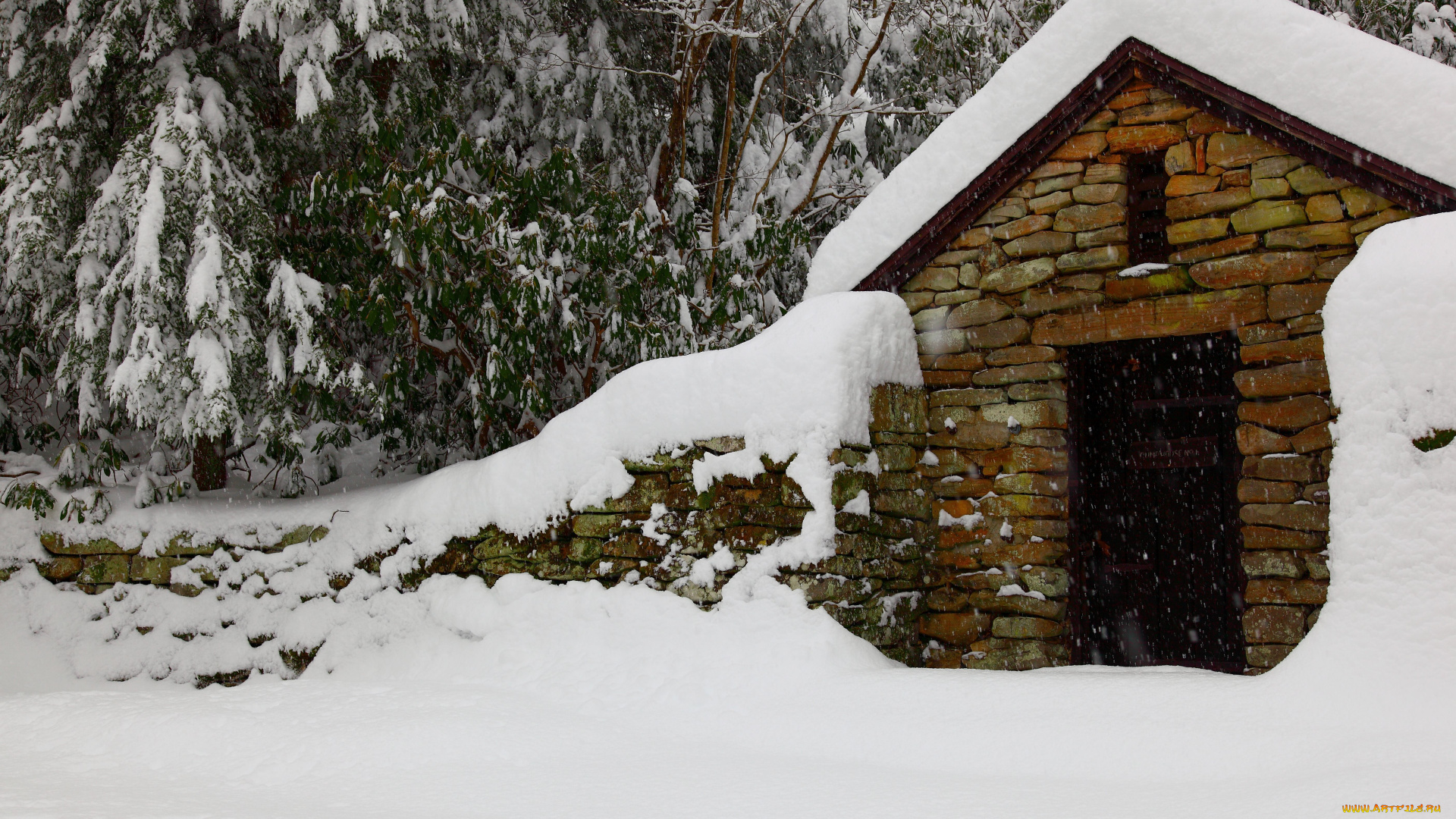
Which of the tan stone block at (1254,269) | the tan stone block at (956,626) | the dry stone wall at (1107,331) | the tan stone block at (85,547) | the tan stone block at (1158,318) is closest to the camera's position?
the dry stone wall at (1107,331)

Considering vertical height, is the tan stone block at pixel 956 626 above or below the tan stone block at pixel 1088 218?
below

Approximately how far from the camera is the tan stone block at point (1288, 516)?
16.3 feet

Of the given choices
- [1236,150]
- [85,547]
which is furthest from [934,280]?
[85,547]

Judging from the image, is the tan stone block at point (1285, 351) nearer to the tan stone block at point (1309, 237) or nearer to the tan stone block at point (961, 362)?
the tan stone block at point (1309, 237)

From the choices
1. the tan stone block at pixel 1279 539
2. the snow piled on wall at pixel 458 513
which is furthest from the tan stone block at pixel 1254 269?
the snow piled on wall at pixel 458 513

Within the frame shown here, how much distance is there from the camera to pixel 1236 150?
5492 millimetres

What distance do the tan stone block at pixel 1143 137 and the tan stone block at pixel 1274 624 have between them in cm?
254

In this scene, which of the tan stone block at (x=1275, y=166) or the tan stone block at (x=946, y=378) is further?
the tan stone block at (x=946, y=378)

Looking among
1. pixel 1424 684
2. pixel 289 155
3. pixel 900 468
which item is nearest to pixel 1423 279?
pixel 1424 684

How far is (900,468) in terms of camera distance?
596 cm

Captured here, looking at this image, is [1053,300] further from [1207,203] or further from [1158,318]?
[1207,203]

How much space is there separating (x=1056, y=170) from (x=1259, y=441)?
6.19ft

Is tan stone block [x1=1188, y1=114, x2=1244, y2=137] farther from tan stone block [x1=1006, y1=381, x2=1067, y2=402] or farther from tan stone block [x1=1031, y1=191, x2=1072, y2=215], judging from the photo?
tan stone block [x1=1006, y1=381, x2=1067, y2=402]

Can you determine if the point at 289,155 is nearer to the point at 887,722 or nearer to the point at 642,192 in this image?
the point at 642,192
